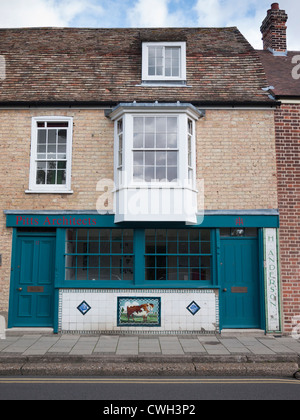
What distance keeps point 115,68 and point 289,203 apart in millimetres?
6404

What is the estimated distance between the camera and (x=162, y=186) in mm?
9812

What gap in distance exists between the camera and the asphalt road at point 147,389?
564cm

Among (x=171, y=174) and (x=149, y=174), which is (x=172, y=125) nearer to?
(x=171, y=174)

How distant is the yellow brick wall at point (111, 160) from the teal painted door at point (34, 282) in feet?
1.48

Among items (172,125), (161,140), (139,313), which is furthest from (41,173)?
(139,313)

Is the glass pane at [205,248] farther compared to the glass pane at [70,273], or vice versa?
the glass pane at [205,248]

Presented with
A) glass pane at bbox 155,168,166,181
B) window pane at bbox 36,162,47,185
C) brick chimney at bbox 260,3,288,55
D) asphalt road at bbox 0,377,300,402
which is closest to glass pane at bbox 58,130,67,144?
window pane at bbox 36,162,47,185

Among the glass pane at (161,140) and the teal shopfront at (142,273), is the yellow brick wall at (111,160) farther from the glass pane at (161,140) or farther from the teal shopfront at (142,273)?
the glass pane at (161,140)

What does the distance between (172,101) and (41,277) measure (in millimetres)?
5907

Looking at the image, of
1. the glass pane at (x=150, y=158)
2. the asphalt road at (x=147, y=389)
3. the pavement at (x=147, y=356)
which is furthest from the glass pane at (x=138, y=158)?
the asphalt road at (x=147, y=389)

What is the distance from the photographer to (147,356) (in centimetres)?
765

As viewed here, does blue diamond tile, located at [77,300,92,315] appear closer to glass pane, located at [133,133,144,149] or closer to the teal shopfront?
the teal shopfront

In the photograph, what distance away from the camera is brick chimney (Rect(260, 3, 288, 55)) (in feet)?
47.3
